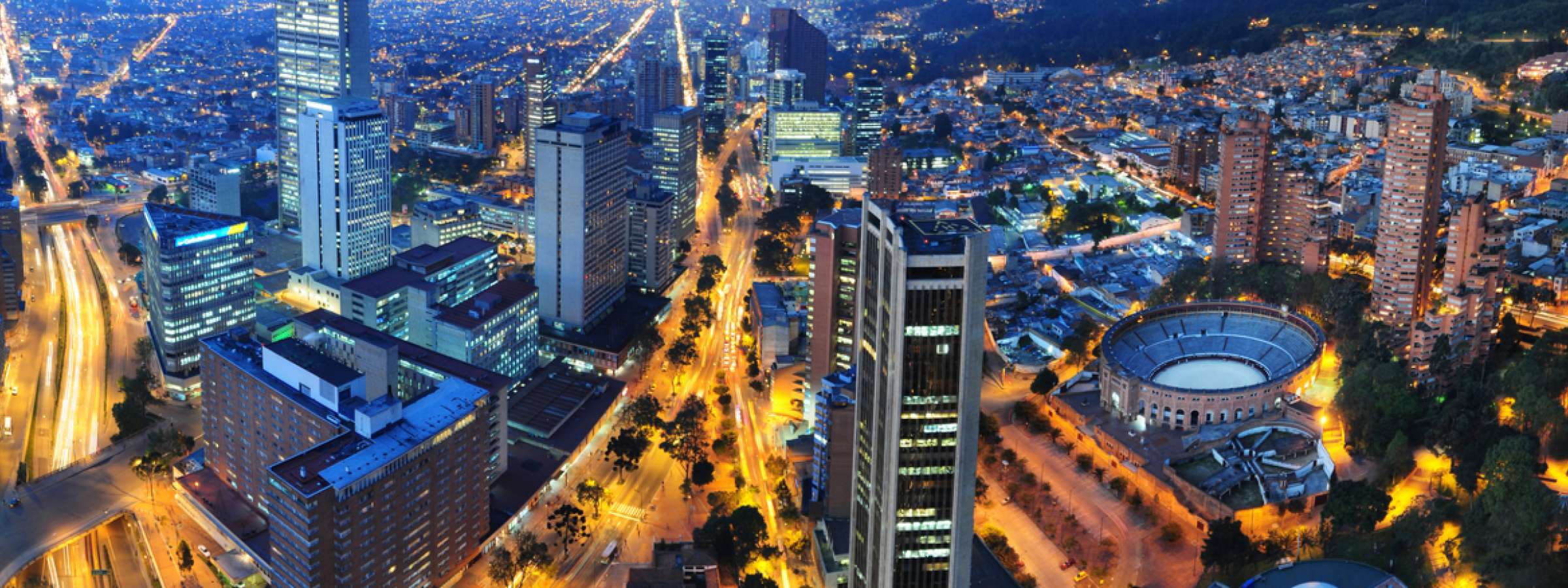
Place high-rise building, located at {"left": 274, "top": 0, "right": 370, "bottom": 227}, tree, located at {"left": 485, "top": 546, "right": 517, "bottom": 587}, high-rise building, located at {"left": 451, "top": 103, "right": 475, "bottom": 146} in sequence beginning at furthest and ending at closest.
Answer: high-rise building, located at {"left": 451, "top": 103, "right": 475, "bottom": 146}
high-rise building, located at {"left": 274, "top": 0, "right": 370, "bottom": 227}
tree, located at {"left": 485, "top": 546, "right": 517, "bottom": 587}

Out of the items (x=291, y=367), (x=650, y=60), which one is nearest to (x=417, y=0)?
(x=650, y=60)

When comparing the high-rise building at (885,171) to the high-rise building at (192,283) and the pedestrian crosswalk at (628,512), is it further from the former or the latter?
the pedestrian crosswalk at (628,512)

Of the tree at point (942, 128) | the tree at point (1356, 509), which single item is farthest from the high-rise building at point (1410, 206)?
the tree at point (942, 128)

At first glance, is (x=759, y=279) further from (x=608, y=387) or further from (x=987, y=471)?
(x=987, y=471)

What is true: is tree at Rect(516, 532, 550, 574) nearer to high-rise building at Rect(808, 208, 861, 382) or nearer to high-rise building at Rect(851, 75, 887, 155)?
high-rise building at Rect(808, 208, 861, 382)

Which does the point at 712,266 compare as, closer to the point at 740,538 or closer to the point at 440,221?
the point at 440,221

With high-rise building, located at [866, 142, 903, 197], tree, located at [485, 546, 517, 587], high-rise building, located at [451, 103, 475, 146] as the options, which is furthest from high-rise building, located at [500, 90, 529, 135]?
tree, located at [485, 546, 517, 587]
